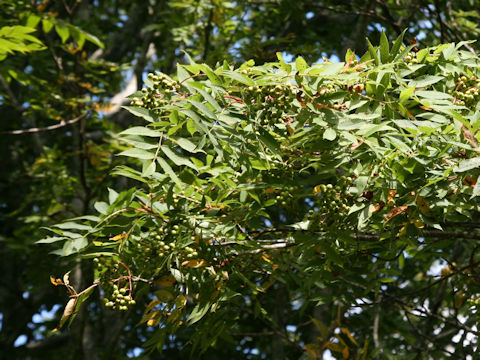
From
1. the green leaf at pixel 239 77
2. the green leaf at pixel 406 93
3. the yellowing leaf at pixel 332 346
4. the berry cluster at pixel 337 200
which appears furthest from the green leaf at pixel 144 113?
the yellowing leaf at pixel 332 346

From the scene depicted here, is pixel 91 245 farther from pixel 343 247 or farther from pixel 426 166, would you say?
pixel 426 166

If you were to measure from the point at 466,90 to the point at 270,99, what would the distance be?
96 centimetres

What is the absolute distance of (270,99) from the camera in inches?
87.0

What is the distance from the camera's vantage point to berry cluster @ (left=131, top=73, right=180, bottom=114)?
7.27 ft

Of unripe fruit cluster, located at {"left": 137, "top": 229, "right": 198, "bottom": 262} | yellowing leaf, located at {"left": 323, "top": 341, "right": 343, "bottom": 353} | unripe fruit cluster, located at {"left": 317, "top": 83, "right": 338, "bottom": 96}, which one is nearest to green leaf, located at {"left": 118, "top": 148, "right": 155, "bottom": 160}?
unripe fruit cluster, located at {"left": 137, "top": 229, "right": 198, "bottom": 262}

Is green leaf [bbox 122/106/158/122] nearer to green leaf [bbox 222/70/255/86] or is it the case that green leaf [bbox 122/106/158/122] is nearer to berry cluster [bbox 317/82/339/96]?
green leaf [bbox 222/70/255/86]

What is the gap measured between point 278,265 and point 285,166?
71cm

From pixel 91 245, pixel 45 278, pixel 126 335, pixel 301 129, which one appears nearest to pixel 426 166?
pixel 301 129

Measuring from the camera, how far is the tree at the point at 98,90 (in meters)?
4.97

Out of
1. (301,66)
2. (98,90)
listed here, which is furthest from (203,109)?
(98,90)

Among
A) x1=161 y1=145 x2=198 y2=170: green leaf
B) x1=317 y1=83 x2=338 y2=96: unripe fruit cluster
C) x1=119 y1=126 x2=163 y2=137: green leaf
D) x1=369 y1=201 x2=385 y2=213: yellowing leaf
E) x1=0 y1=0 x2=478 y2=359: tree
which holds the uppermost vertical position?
x1=317 y1=83 x2=338 y2=96: unripe fruit cluster

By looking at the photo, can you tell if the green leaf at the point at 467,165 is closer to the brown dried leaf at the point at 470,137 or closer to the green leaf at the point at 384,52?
the brown dried leaf at the point at 470,137

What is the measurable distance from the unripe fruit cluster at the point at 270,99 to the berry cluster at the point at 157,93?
0.98 ft

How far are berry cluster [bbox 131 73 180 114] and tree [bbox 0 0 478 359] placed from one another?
198 cm
